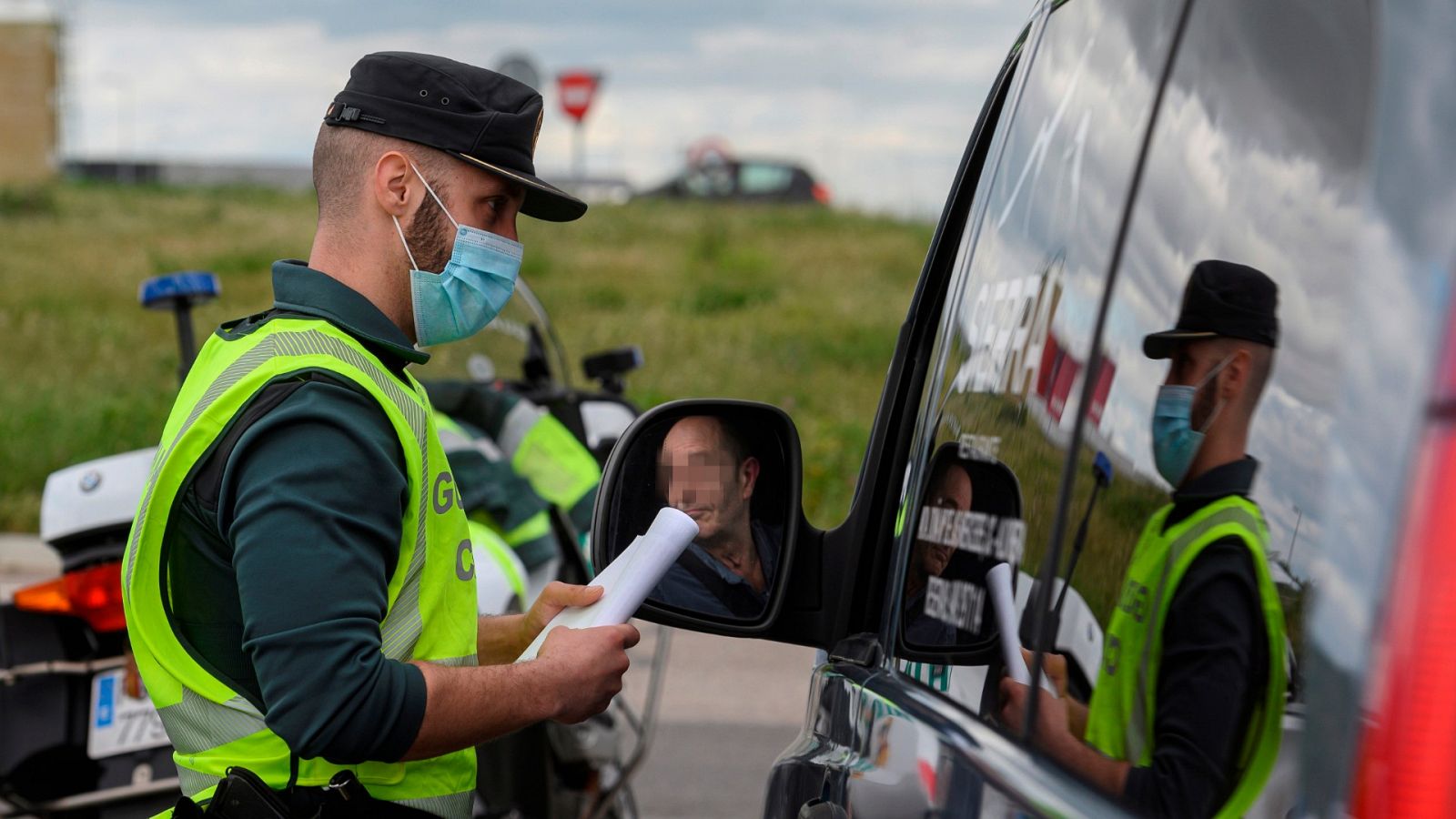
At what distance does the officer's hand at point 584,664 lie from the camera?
1.85 m

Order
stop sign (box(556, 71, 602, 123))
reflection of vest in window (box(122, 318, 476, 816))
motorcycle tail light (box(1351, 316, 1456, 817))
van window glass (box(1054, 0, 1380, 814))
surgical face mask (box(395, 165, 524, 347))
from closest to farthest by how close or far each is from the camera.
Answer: motorcycle tail light (box(1351, 316, 1456, 817)) < van window glass (box(1054, 0, 1380, 814)) < reflection of vest in window (box(122, 318, 476, 816)) < surgical face mask (box(395, 165, 524, 347)) < stop sign (box(556, 71, 602, 123))

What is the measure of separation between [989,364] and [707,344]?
36.8 feet

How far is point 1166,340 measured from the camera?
1179 mm

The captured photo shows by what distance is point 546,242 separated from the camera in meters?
17.9

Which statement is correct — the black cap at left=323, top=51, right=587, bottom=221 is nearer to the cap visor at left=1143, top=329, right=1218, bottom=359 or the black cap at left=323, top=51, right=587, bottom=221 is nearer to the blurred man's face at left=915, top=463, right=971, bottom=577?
the blurred man's face at left=915, top=463, right=971, bottom=577

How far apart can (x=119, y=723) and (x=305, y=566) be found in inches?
72.6

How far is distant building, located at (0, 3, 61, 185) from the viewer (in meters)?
28.3

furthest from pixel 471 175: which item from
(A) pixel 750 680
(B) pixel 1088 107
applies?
(A) pixel 750 680

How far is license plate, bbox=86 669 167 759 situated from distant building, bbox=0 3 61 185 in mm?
27533

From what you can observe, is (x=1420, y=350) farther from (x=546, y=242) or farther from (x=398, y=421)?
(x=546, y=242)

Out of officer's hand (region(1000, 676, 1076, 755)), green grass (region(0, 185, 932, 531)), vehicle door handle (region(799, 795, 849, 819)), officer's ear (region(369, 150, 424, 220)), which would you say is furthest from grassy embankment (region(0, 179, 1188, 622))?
officer's hand (region(1000, 676, 1076, 755))

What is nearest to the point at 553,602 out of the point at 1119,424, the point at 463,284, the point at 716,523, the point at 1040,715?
the point at 716,523

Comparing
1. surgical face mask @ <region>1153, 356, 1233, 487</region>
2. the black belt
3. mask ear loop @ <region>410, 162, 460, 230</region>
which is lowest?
the black belt

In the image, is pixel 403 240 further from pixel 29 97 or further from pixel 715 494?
pixel 29 97
